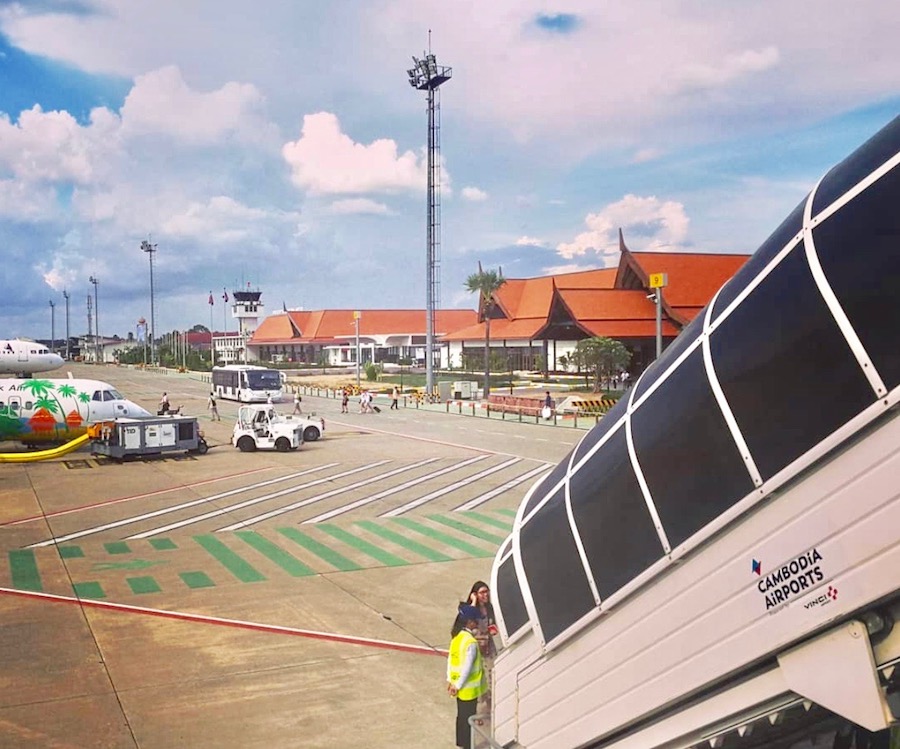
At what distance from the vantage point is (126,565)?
17266mm

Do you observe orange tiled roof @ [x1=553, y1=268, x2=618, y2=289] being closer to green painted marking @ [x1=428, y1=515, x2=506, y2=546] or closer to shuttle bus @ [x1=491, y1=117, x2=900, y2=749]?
green painted marking @ [x1=428, y1=515, x2=506, y2=546]

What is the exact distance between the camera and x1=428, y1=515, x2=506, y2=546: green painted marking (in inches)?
765

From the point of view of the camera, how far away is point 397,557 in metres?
17.8

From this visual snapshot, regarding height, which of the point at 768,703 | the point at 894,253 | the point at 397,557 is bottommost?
the point at 397,557

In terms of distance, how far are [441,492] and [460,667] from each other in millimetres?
17158

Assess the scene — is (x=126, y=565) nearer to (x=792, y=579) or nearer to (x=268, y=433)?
(x=792, y=579)

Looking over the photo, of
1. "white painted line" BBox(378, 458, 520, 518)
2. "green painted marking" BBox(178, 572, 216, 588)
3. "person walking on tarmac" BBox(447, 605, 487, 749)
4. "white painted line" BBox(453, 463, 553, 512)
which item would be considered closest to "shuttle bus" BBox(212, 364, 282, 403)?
"white painted line" BBox(378, 458, 520, 518)

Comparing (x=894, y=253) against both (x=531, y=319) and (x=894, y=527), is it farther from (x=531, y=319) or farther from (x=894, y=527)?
(x=531, y=319)

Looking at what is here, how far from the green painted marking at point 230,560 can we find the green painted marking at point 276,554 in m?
0.58

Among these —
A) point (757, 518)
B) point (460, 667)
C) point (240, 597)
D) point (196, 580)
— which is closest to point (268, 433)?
point (196, 580)

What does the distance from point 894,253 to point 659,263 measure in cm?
8087

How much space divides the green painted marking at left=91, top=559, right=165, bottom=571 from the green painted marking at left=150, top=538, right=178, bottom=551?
105 cm

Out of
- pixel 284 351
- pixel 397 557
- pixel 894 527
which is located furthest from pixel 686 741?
pixel 284 351

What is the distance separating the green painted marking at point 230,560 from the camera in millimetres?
16359
